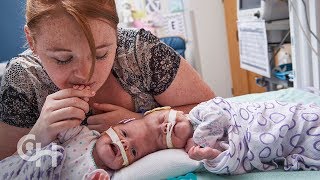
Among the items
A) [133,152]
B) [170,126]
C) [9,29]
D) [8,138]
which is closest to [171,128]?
[170,126]

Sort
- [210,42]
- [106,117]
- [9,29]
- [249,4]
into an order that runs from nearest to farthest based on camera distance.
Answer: [106,117] → [9,29] → [249,4] → [210,42]

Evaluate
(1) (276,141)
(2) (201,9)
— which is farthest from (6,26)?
(2) (201,9)

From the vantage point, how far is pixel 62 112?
747mm

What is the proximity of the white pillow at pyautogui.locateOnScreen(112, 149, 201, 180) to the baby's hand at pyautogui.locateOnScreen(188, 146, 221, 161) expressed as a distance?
0.16ft

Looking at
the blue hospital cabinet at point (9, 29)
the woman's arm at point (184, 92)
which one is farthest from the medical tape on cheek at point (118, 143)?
the blue hospital cabinet at point (9, 29)

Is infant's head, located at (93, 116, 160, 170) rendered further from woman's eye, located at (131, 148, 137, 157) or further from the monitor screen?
the monitor screen

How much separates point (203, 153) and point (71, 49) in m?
0.39

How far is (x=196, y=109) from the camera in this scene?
86 cm

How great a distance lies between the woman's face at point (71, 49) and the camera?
0.71 metres

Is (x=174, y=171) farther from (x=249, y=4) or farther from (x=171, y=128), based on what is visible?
(x=249, y=4)

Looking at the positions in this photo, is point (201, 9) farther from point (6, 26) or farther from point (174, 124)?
point (174, 124)

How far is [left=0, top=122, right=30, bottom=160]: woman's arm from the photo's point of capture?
0.90 metres

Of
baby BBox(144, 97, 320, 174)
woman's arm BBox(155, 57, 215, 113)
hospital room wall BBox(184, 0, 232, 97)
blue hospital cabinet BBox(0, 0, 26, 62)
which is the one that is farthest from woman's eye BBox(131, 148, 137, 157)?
hospital room wall BBox(184, 0, 232, 97)

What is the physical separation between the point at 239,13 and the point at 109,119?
1802mm
